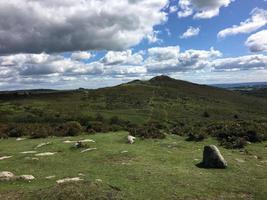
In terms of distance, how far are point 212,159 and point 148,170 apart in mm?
3924

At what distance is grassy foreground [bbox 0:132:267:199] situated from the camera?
52.9ft

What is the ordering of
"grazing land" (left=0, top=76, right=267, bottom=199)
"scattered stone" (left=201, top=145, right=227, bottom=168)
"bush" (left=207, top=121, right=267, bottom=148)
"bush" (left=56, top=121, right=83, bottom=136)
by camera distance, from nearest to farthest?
"grazing land" (left=0, top=76, right=267, bottom=199) → "scattered stone" (left=201, top=145, right=227, bottom=168) → "bush" (left=207, top=121, right=267, bottom=148) → "bush" (left=56, top=121, right=83, bottom=136)

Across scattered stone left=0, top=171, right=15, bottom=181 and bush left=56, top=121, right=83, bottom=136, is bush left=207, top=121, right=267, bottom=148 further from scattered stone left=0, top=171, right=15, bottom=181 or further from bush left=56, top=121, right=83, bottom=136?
scattered stone left=0, top=171, right=15, bottom=181

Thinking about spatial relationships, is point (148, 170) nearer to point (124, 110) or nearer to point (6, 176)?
point (6, 176)

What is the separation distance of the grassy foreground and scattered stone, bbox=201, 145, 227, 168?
1.70ft

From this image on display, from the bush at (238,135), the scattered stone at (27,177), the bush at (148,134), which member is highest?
the scattered stone at (27,177)

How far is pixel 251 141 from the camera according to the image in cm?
3047

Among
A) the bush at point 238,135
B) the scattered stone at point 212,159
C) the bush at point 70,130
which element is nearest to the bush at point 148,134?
the bush at point 238,135

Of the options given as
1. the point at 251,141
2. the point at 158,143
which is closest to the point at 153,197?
the point at 158,143

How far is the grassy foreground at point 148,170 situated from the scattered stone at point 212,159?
517 mm

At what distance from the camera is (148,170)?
19375 mm

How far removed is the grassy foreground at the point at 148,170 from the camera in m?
16.1

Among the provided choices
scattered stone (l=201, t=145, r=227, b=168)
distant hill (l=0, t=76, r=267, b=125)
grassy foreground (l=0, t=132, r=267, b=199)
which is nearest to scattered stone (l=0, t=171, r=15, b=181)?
grassy foreground (l=0, t=132, r=267, b=199)

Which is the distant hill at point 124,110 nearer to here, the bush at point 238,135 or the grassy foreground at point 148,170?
the bush at point 238,135
